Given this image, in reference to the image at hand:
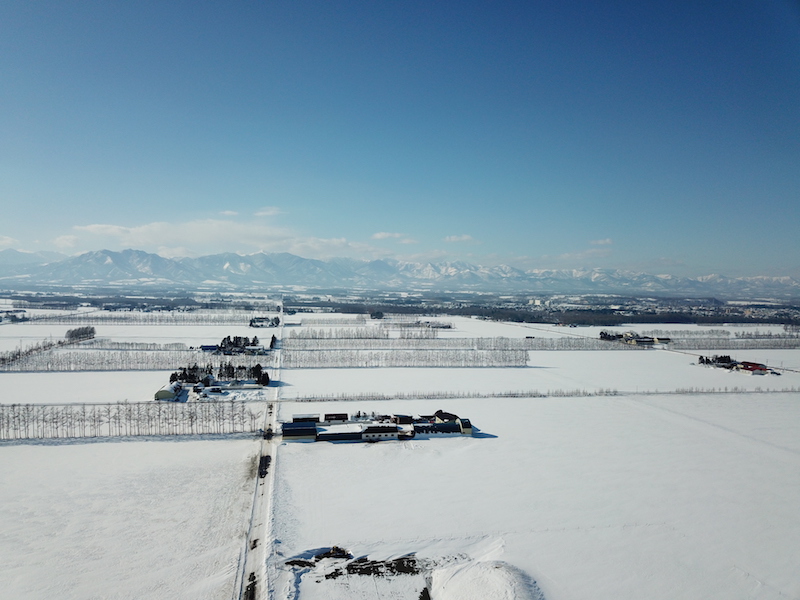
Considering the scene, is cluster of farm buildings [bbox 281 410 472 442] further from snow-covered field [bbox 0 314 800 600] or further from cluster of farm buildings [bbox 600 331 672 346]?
cluster of farm buildings [bbox 600 331 672 346]

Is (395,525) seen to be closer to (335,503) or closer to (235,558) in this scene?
(335,503)

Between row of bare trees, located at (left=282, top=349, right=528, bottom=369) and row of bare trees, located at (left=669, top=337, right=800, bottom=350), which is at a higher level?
row of bare trees, located at (left=669, top=337, right=800, bottom=350)

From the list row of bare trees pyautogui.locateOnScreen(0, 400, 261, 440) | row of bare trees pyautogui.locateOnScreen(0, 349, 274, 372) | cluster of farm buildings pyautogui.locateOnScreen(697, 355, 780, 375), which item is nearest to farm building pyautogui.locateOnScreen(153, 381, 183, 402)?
row of bare trees pyautogui.locateOnScreen(0, 400, 261, 440)

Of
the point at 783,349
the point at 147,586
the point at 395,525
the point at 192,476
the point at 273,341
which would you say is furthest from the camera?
the point at 783,349

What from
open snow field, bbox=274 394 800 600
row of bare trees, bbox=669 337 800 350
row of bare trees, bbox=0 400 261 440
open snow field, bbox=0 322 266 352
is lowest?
open snow field, bbox=274 394 800 600

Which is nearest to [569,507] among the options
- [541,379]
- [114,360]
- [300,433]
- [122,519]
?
[300,433]

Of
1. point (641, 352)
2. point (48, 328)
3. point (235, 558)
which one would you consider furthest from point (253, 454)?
point (48, 328)
